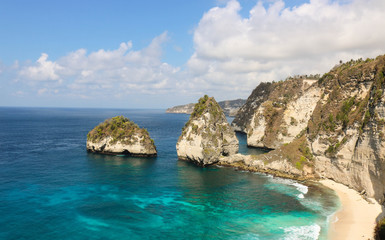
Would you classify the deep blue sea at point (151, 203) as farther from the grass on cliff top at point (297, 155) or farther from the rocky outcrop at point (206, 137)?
the grass on cliff top at point (297, 155)

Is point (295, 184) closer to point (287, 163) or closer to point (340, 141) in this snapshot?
point (287, 163)

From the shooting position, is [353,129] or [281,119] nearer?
[353,129]

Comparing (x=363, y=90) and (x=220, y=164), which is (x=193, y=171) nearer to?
(x=220, y=164)

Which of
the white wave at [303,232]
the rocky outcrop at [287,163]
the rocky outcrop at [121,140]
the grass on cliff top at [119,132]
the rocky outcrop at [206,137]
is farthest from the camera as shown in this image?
the grass on cliff top at [119,132]

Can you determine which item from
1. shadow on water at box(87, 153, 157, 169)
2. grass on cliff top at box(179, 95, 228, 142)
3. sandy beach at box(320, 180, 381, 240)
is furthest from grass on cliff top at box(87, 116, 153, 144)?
sandy beach at box(320, 180, 381, 240)

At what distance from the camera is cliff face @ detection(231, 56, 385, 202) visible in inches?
1428

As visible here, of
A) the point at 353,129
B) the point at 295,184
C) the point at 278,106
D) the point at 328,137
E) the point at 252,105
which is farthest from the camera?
the point at 252,105

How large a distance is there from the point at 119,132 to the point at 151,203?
1564 inches

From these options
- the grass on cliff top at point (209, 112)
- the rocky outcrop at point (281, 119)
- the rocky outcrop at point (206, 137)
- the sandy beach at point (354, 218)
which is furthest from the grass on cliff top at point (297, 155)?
the rocky outcrop at point (281, 119)

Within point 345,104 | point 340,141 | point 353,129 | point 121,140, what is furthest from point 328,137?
point 121,140

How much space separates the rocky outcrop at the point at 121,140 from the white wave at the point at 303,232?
50.6 metres

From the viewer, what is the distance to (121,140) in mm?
74375

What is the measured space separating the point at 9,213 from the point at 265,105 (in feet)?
293

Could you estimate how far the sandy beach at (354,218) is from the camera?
29441 millimetres
